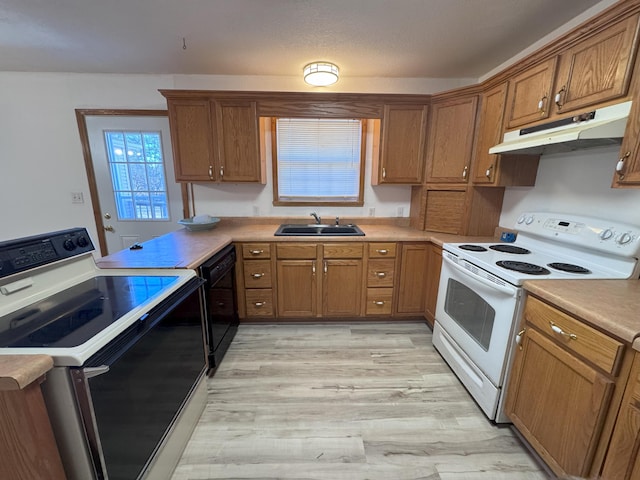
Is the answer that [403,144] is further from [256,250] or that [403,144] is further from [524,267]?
[256,250]

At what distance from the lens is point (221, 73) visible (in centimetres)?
269

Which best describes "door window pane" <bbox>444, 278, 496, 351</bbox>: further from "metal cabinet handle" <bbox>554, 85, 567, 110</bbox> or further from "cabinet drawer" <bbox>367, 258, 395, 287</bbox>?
"metal cabinet handle" <bbox>554, 85, 567, 110</bbox>

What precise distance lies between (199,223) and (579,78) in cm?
298

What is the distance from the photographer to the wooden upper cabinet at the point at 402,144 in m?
2.53

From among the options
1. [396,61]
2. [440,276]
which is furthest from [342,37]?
[440,276]

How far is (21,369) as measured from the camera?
0.69m

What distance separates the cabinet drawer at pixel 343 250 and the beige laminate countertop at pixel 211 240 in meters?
0.05

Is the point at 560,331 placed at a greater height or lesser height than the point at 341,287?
greater

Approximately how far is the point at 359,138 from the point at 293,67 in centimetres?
95

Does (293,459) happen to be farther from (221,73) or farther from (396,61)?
(221,73)

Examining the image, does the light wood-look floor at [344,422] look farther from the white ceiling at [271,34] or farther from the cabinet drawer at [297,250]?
the white ceiling at [271,34]

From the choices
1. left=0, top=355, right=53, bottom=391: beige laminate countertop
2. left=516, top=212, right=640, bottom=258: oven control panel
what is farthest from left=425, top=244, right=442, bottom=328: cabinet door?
left=0, top=355, right=53, bottom=391: beige laminate countertop

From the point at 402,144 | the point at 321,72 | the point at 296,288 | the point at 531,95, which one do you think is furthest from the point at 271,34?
the point at 296,288

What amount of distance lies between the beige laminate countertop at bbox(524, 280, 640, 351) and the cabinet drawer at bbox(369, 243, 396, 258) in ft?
3.98
